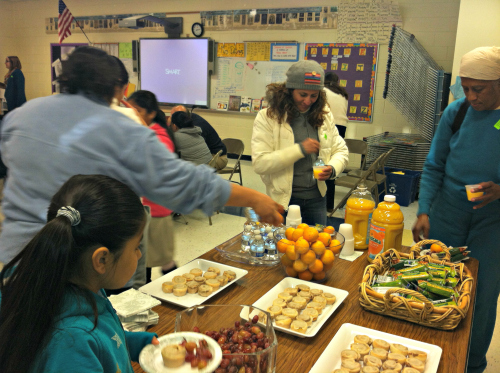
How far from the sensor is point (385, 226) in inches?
68.9

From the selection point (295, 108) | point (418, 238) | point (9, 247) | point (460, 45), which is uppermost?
point (460, 45)

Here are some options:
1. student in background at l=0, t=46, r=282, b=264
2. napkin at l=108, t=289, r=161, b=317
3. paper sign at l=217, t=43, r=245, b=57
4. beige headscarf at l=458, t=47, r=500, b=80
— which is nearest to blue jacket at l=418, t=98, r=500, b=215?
beige headscarf at l=458, t=47, r=500, b=80

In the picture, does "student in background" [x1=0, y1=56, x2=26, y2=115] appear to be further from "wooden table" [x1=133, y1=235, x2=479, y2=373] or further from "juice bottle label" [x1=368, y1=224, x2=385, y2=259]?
"juice bottle label" [x1=368, y1=224, x2=385, y2=259]

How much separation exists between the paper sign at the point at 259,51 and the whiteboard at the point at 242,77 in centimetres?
6

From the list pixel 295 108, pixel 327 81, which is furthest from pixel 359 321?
pixel 327 81

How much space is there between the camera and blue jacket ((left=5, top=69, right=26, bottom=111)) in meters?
8.17

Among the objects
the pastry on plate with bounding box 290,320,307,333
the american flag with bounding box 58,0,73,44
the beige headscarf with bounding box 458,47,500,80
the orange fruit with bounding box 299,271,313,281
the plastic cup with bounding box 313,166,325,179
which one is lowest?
the orange fruit with bounding box 299,271,313,281

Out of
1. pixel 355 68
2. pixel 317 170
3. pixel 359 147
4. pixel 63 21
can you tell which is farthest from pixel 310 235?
pixel 63 21

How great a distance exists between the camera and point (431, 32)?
5762mm

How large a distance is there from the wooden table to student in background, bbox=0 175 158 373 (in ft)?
1.14

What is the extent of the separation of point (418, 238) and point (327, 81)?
3406 mm

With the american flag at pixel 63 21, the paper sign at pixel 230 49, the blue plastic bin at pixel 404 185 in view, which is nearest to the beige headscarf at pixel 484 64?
the blue plastic bin at pixel 404 185

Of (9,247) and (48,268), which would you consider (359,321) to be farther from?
(9,247)

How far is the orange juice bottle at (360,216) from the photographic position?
1.95m
